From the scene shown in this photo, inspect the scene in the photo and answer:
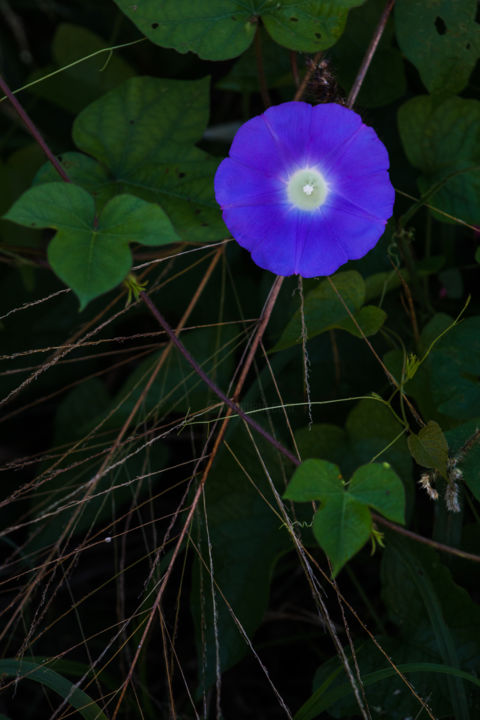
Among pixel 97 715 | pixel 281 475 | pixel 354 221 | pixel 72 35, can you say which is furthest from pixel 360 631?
pixel 72 35

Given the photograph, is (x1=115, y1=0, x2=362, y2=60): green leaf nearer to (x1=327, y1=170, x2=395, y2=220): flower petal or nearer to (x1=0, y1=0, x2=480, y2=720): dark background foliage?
(x1=0, y1=0, x2=480, y2=720): dark background foliage

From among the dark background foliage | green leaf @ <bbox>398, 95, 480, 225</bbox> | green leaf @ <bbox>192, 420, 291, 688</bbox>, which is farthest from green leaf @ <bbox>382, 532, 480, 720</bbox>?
green leaf @ <bbox>398, 95, 480, 225</bbox>

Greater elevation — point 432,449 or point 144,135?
point 144,135

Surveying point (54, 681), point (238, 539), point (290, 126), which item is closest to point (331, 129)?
point (290, 126)

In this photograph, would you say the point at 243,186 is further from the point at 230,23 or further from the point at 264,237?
the point at 230,23

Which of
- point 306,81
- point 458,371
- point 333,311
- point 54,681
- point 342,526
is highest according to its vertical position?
point 306,81

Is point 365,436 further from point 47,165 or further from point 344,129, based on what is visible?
point 47,165
